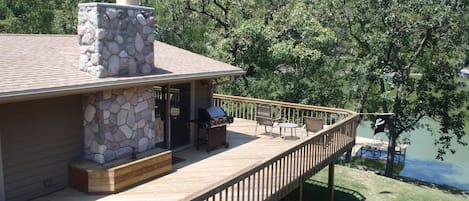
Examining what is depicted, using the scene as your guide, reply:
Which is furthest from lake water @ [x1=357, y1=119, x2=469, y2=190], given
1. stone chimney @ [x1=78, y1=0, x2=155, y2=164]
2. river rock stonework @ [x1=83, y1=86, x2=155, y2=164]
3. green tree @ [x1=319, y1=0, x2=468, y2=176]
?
stone chimney @ [x1=78, y1=0, x2=155, y2=164]

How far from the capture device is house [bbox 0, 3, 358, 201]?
603 centimetres

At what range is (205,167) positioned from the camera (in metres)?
8.00

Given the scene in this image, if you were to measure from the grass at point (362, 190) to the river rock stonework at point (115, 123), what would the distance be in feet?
17.2

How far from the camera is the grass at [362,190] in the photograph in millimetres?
11172

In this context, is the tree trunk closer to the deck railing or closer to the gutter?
the deck railing

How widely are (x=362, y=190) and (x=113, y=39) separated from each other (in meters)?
7.98

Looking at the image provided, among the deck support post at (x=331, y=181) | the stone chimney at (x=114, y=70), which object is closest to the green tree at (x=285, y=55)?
the deck support post at (x=331, y=181)

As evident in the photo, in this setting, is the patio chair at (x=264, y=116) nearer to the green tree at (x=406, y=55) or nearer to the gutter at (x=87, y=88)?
the gutter at (x=87, y=88)

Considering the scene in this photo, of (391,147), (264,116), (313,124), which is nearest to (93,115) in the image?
(264,116)

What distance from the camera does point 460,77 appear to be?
694 inches

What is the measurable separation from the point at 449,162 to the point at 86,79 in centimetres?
2054

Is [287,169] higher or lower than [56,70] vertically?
lower

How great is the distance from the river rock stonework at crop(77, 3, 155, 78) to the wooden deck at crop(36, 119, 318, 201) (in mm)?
1910

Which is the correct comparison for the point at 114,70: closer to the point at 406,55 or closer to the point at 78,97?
the point at 78,97
